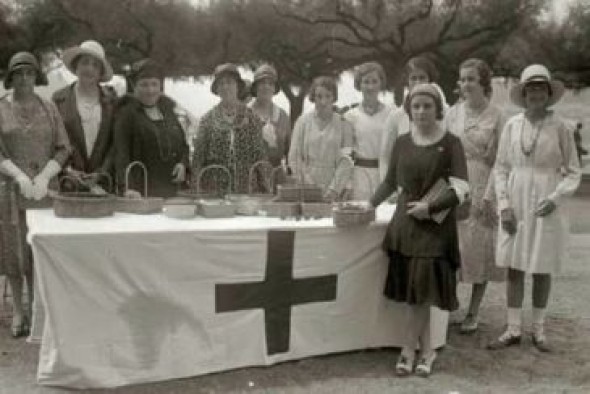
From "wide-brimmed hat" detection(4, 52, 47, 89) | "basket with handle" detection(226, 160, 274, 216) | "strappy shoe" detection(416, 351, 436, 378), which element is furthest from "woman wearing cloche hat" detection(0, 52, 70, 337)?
"strappy shoe" detection(416, 351, 436, 378)

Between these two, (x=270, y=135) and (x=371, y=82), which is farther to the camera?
(x=270, y=135)

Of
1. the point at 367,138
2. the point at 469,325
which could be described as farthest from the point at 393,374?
Answer: the point at 367,138

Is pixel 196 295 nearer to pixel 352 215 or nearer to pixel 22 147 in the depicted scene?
pixel 352 215

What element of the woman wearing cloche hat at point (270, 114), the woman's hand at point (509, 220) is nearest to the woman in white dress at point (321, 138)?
the woman wearing cloche hat at point (270, 114)

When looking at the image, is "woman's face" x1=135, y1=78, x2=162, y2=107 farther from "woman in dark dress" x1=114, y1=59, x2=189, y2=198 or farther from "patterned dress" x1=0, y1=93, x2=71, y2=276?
"patterned dress" x1=0, y1=93, x2=71, y2=276

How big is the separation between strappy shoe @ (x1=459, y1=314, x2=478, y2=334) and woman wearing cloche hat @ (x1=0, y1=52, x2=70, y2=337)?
2.84 metres

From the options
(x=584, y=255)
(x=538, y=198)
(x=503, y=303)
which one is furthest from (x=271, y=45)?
(x=538, y=198)

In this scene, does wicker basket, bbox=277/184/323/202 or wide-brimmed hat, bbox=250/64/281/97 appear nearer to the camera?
wicker basket, bbox=277/184/323/202

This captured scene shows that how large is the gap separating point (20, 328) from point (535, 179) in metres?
3.34

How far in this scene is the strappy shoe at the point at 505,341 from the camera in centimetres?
452

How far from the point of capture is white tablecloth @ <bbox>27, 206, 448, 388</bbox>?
11.3 feet

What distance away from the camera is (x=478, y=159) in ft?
15.2

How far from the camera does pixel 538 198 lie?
433 centimetres

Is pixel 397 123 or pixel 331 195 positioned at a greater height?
pixel 397 123
